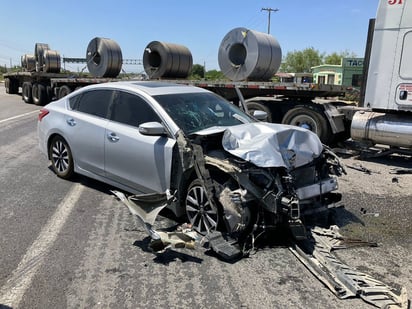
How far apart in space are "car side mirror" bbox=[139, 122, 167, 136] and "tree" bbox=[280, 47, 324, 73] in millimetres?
78189

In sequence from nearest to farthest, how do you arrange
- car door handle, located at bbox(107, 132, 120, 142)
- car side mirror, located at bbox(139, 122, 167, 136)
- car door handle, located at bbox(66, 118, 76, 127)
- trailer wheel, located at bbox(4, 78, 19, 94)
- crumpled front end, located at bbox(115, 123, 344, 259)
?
1. crumpled front end, located at bbox(115, 123, 344, 259)
2. car side mirror, located at bbox(139, 122, 167, 136)
3. car door handle, located at bbox(107, 132, 120, 142)
4. car door handle, located at bbox(66, 118, 76, 127)
5. trailer wheel, located at bbox(4, 78, 19, 94)

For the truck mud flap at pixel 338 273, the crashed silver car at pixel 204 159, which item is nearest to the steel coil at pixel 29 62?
the crashed silver car at pixel 204 159

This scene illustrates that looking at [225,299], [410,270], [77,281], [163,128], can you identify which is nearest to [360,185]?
[410,270]

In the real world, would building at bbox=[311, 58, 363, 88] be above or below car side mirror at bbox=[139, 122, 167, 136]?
above

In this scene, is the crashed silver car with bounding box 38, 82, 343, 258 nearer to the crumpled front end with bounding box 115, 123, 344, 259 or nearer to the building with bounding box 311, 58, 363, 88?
the crumpled front end with bounding box 115, 123, 344, 259

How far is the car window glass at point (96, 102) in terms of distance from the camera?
568 centimetres

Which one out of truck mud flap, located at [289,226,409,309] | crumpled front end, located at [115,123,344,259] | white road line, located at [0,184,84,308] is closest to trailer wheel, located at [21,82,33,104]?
white road line, located at [0,184,84,308]

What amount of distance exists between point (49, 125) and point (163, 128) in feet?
8.85

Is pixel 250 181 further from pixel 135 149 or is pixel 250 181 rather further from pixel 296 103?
pixel 296 103

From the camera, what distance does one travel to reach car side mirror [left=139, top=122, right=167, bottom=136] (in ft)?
15.1

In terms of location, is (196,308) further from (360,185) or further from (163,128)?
(360,185)

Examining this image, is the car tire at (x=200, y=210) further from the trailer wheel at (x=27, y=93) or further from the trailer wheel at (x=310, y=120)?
the trailer wheel at (x=27, y=93)

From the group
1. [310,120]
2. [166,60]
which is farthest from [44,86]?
[310,120]

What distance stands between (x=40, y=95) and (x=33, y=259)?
67.5ft
